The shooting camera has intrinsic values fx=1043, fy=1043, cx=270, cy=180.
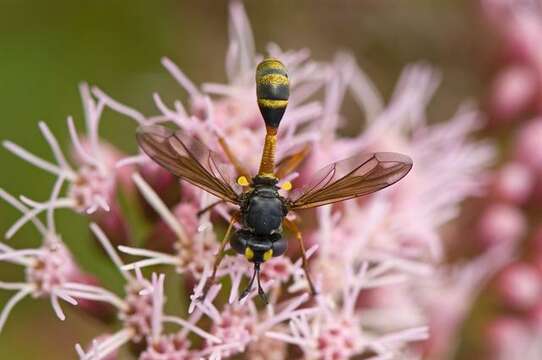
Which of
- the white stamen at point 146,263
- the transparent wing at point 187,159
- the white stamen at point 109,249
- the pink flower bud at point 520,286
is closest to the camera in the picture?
the transparent wing at point 187,159

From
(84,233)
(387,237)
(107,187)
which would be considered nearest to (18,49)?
(84,233)

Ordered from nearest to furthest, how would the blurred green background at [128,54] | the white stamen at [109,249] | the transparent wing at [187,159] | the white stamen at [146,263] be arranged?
the transparent wing at [187,159] < the white stamen at [146,263] < the white stamen at [109,249] < the blurred green background at [128,54]

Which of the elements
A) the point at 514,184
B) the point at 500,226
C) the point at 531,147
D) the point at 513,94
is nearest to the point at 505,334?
the point at 500,226

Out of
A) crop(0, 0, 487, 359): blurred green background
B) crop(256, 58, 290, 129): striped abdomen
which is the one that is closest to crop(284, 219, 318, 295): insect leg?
crop(256, 58, 290, 129): striped abdomen

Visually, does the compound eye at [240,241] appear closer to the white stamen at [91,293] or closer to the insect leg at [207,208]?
the insect leg at [207,208]

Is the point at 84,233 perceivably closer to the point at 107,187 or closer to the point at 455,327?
the point at 107,187

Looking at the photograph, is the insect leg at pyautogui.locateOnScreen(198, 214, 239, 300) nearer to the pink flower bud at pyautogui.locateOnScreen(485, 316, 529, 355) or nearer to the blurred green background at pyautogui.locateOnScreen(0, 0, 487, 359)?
the blurred green background at pyautogui.locateOnScreen(0, 0, 487, 359)

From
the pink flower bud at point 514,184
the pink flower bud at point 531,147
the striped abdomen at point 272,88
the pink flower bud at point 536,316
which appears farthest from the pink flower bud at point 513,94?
the striped abdomen at point 272,88
